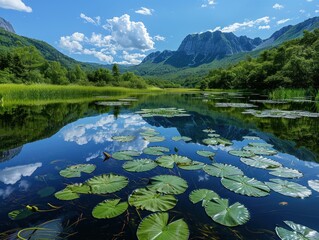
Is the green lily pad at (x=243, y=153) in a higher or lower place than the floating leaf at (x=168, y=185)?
lower

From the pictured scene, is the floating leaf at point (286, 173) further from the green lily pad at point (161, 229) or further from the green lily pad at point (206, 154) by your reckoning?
the green lily pad at point (161, 229)

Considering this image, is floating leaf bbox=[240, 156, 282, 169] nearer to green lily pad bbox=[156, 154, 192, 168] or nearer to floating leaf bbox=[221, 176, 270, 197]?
floating leaf bbox=[221, 176, 270, 197]

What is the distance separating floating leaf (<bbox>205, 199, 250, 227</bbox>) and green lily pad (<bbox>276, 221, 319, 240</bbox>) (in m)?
0.42

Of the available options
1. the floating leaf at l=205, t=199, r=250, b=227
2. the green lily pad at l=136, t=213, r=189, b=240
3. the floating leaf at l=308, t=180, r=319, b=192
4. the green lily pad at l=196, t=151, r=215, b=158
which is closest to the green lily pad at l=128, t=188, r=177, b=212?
the green lily pad at l=136, t=213, r=189, b=240

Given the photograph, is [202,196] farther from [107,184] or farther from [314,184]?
[314,184]

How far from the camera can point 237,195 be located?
359 centimetres

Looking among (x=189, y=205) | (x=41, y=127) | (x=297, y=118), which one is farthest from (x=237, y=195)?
(x=297, y=118)

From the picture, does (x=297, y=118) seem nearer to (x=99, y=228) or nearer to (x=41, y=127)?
(x=99, y=228)

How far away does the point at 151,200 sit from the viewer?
3.22 metres

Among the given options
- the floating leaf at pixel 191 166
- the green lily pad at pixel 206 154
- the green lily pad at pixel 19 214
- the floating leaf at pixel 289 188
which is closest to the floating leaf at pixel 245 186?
the floating leaf at pixel 289 188

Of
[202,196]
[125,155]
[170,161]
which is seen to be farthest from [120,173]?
[202,196]

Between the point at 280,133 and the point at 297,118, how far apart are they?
183 inches

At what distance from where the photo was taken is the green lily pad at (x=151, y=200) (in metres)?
3.06

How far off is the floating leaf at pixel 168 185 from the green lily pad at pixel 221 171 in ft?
2.70
